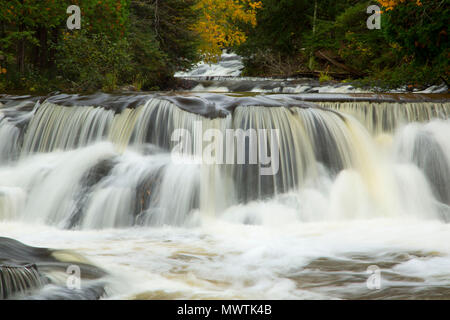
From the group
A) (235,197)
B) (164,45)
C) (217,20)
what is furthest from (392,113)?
(217,20)

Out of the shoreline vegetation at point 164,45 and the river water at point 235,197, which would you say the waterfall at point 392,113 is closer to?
the river water at point 235,197

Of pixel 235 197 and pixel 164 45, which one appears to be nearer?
pixel 235 197

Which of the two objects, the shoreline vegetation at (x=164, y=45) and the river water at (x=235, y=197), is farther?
the shoreline vegetation at (x=164, y=45)

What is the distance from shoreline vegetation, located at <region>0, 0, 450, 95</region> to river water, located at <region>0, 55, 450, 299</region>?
2302 mm

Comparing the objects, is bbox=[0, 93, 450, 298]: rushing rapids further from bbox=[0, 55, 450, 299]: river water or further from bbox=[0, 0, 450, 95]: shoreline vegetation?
bbox=[0, 0, 450, 95]: shoreline vegetation

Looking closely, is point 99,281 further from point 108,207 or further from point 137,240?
point 108,207

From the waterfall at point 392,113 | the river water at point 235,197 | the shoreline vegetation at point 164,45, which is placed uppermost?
the shoreline vegetation at point 164,45

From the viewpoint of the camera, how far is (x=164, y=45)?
61.4 feet

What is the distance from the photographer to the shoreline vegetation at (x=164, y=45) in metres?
11.2

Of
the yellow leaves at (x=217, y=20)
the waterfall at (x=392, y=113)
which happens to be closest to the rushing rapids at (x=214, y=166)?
the waterfall at (x=392, y=113)

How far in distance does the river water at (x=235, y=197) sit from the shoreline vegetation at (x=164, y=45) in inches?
90.6

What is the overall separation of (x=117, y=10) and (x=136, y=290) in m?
11.5

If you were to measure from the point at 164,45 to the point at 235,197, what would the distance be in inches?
475

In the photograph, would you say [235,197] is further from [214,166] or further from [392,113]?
[392,113]
